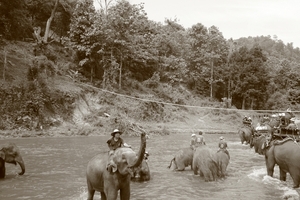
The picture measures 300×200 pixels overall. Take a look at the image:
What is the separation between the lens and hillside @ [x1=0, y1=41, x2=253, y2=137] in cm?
2847

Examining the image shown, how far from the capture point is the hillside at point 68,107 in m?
28.5

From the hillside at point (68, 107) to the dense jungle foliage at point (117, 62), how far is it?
12 cm

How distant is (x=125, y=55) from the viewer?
40344 mm

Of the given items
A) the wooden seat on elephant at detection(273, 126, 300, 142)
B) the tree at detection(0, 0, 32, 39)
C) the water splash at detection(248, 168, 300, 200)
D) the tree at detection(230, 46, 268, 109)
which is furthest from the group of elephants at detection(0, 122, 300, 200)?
the tree at detection(230, 46, 268, 109)

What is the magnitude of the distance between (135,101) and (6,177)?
25728mm

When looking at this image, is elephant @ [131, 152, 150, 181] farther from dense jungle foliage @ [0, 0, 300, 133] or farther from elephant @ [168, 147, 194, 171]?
dense jungle foliage @ [0, 0, 300, 133]

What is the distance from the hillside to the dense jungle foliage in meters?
0.12

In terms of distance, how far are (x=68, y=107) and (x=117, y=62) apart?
11.9m

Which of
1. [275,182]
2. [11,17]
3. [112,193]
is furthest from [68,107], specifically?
[112,193]

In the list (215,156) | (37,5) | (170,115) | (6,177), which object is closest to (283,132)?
(215,156)

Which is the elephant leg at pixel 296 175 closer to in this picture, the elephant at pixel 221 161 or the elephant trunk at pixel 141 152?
the elephant at pixel 221 161

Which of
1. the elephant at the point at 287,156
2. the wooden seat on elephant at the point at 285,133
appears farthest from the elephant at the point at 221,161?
the wooden seat on elephant at the point at 285,133

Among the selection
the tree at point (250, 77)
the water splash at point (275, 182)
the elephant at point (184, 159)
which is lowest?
the water splash at point (275, 182)

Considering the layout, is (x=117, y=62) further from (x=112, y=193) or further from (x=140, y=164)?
(x=112, y=193)
